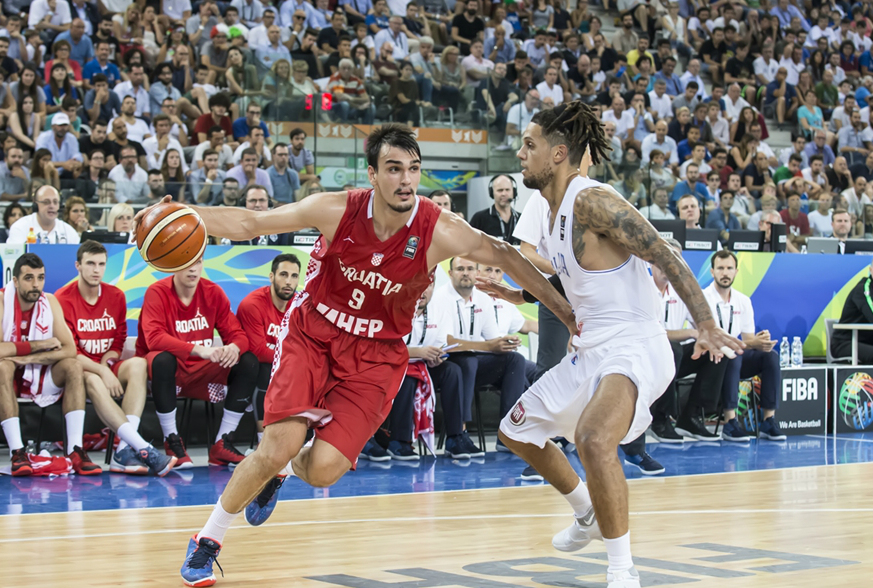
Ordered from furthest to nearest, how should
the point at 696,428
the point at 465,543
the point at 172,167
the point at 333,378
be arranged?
the point at 172,167 → the point at 696,428 → the point at 465,543 → the point at 333,378

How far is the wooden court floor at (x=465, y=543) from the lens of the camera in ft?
14.8

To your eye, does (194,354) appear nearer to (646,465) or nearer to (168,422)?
(168,422)

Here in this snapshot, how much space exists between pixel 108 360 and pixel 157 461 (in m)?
1.10

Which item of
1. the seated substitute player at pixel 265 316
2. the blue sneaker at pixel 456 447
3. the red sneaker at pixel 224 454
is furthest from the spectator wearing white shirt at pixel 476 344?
the red sneaker at pixel 224 454

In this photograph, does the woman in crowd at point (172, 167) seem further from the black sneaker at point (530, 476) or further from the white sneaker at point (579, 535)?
the white sneaker at point (579, 535)

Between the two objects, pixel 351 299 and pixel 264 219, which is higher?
pixel 264 219

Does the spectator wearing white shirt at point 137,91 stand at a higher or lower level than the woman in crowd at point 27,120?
higher

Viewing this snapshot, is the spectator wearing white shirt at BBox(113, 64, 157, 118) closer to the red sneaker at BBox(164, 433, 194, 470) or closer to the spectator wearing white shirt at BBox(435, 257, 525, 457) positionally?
the spectator wearing white shirt at BBox(435, 257, 525, 457)

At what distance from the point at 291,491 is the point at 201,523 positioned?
4.36 feet

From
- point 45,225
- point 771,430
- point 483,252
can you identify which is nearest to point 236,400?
point 45,225

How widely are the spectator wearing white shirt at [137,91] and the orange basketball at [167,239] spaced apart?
31.9ft

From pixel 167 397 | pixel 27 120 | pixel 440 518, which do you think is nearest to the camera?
pixel 440 518

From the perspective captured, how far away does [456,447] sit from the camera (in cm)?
881

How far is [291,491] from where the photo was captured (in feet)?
23.5
